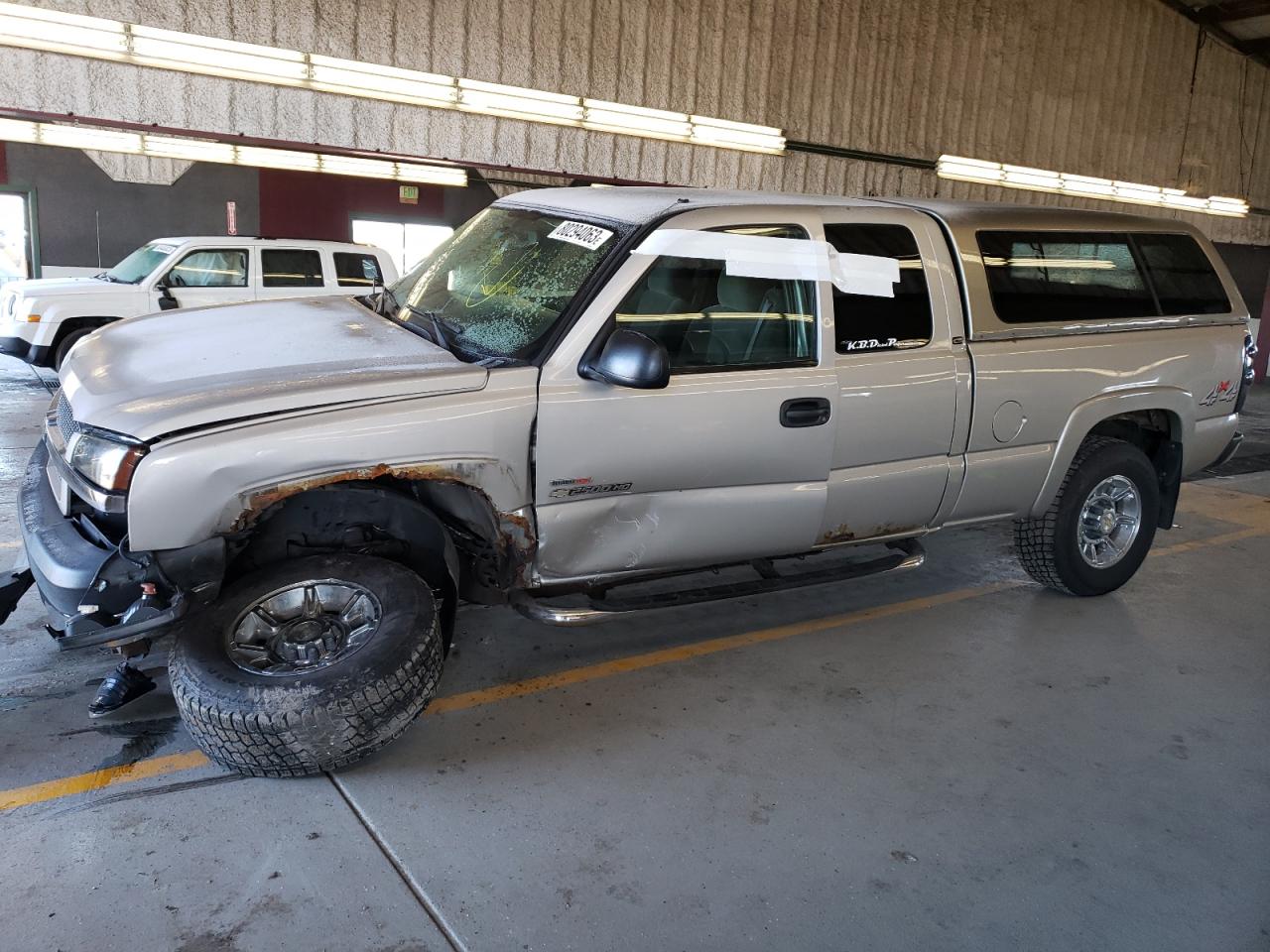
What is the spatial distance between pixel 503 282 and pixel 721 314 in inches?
33.5

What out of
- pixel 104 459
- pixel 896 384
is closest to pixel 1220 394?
pixel 896 384

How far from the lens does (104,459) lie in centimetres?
285

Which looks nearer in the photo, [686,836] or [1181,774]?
[686,836]

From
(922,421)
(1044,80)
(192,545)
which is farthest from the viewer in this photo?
(1044,80)

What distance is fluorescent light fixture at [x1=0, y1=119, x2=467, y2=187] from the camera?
37.2 ft

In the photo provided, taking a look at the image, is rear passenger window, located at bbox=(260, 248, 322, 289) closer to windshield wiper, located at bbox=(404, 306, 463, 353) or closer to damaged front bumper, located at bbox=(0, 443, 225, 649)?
windshield wiper, located at bbox=(404, 306, 463, 353)

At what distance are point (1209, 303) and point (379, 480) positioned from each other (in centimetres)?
433

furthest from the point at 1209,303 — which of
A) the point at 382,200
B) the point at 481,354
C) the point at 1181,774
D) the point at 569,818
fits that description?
the point at 382,200

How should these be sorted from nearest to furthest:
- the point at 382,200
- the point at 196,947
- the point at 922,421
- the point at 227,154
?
the point at 196,947 < the point at 922,421 < the point at 227,154 < the point at 382,200

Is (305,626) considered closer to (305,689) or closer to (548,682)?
(305,689)

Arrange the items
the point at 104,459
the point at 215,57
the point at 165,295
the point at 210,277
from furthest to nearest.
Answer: the point at 215,57 → the point at 210,277 → the point at 165,295 → the point at 104,459

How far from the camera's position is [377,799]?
9.99 ft

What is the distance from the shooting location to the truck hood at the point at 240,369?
293 centimetres

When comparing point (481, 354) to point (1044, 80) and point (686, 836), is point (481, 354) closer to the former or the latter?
point (686, 836)
